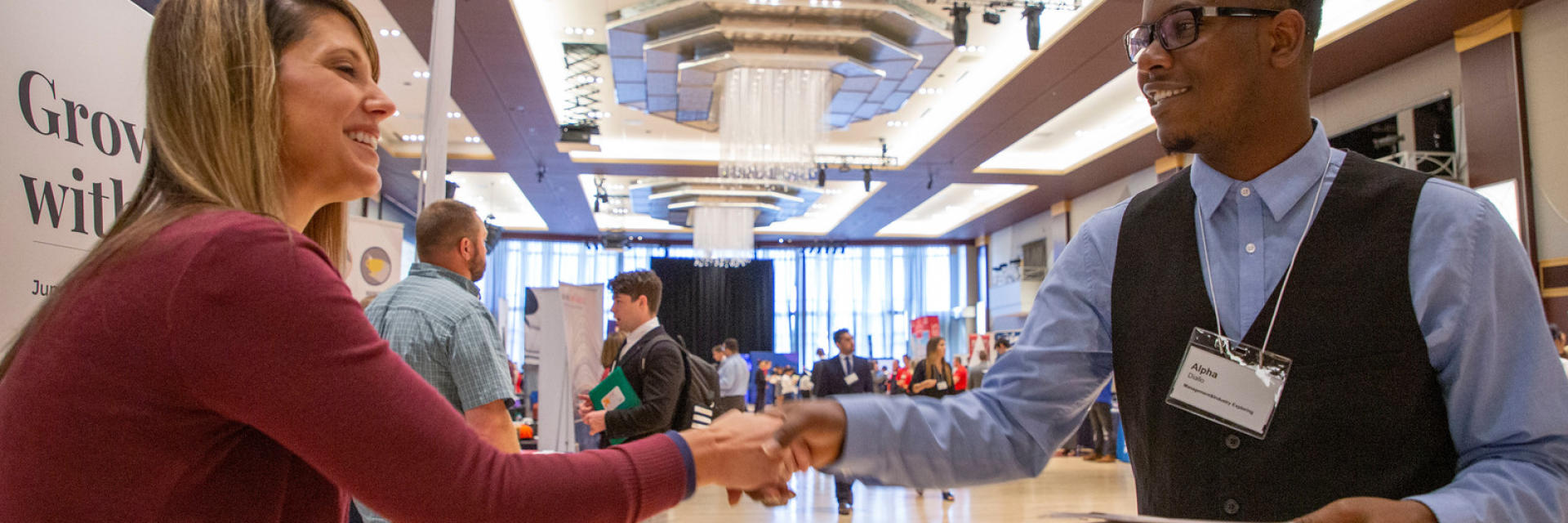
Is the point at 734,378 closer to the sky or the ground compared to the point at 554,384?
closer to the ground

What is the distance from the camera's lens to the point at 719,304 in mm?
24234

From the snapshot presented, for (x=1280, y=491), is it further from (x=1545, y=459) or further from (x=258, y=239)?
(x=258, y=239)

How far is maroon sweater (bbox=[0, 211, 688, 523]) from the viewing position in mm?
852

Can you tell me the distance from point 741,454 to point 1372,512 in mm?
731

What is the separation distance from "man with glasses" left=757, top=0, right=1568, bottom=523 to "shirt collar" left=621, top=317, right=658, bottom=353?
3.48 meters

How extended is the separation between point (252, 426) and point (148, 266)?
0.61 feet

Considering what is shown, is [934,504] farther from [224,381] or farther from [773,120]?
[224,381]

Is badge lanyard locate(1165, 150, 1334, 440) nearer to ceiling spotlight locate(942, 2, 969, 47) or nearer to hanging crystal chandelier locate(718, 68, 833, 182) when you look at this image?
ceiling spotlight locate(942, 2, 969, 47)

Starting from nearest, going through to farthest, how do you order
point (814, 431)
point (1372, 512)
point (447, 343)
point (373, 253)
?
point (1372, 512) < point (814, 431) < point (447, 343) < point (373, 253)

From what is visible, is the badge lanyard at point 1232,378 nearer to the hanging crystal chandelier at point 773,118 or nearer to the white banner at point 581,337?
the white banner at point 581,337

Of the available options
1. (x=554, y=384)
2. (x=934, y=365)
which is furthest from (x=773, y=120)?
(x=554, y=384)

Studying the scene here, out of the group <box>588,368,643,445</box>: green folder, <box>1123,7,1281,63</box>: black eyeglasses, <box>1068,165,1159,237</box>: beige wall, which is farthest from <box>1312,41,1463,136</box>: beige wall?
<box>1123,7,1281,63</box>: black eyeglasses

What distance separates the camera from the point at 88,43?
6.15 feet

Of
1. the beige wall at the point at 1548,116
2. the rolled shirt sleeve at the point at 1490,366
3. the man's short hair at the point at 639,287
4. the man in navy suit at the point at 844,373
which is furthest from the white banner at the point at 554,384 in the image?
the beige wall at the point at 1548,116
